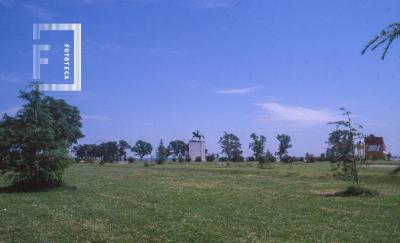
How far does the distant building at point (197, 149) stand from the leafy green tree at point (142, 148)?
27.8 m

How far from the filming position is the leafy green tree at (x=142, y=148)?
190 metres

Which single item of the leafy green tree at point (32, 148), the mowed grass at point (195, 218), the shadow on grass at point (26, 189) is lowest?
the mowed grass at point (195, 218)

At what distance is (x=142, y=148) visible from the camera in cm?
18962

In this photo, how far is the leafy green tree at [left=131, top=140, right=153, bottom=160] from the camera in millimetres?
189625

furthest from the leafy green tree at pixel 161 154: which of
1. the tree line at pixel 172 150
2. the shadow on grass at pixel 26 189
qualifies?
the shadow on grass at pixel 26 189

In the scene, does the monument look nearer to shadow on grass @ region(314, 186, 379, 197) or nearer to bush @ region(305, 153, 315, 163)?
bush @ region(305, 153, 315, 163)

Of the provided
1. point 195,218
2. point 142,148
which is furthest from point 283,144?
point 195,218

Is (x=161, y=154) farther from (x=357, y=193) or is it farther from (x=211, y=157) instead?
(x=357, y=193)

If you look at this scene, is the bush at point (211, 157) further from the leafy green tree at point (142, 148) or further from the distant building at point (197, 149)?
the leafy green tree at point (142, 148)

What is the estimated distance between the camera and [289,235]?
15.1m

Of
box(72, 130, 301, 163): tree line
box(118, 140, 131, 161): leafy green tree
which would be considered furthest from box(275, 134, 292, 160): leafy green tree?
box(118, 140, 131, 161): leafy green tree

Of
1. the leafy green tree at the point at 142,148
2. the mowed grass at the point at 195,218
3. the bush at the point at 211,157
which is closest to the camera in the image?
the mowed grass at the point at 195,218

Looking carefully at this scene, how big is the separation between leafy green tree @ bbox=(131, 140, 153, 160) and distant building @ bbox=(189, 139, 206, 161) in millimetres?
27800

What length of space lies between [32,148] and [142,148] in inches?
6148
